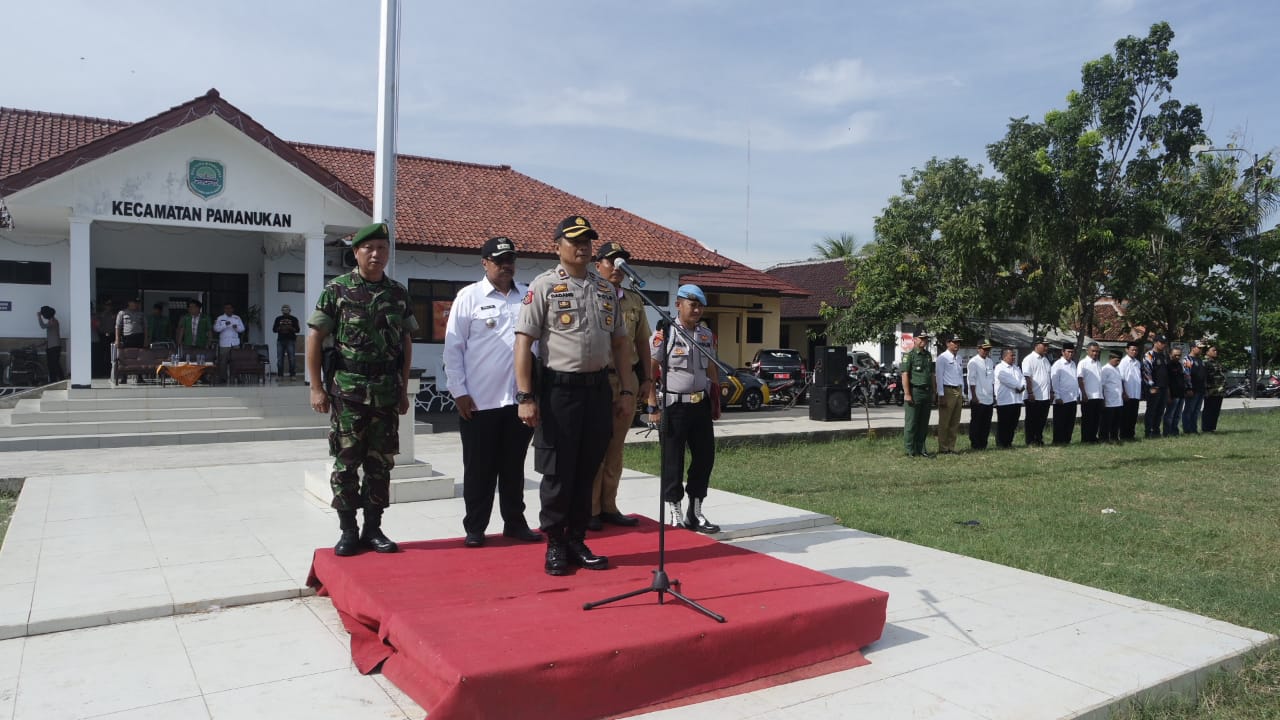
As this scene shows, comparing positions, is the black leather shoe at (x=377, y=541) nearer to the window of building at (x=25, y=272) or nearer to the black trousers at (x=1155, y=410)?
the black trousers at (x=1155, y=410)

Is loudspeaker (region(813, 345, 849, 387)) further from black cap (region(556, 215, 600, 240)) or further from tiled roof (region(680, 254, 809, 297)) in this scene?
black cap (region(556, 215, 600, 240))

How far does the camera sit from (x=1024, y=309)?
21844 mm

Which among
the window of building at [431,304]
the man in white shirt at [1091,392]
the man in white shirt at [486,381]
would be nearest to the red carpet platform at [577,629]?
the man in white shirt at [486,381]

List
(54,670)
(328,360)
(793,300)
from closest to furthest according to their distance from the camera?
(54,670), (328,360), (793,300)

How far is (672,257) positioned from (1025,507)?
1522 centimetres

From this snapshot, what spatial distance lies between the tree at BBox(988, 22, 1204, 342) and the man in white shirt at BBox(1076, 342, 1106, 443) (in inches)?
312

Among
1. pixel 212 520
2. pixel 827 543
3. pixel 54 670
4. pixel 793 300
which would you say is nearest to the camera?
pixel 54 670

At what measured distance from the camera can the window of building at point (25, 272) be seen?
1611 cm

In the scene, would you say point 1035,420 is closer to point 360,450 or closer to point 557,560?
point 557,560

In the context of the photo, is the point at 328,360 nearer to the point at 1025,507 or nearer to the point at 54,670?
the point at 54,670

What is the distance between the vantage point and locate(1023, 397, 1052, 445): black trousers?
43.9 ft

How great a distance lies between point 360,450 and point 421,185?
18323 millimetres

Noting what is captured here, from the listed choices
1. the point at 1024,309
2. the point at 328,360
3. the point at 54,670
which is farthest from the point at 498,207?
the point at 54,670

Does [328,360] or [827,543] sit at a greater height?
[328,360]
